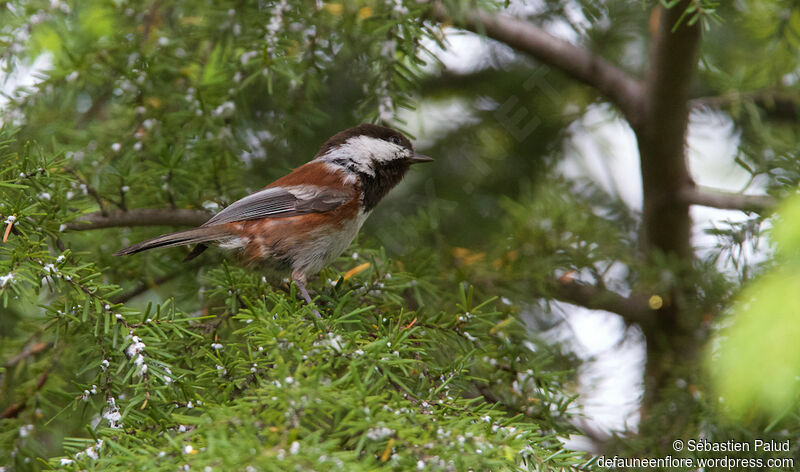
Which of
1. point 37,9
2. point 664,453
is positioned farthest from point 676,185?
point 37,9

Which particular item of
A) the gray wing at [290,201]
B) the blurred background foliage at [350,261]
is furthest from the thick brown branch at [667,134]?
the gray wing at [290,201]

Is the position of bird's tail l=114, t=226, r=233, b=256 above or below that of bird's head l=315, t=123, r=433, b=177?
below

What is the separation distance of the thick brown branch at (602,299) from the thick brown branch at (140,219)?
1.39 m

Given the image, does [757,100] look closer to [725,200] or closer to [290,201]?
[725,200]

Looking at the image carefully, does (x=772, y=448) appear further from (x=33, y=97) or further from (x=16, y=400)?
(x=33, y=97)

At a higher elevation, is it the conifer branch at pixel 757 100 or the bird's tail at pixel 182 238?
the conifer branch at pixel 757 100

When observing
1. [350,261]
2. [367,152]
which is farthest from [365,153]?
[350,261]

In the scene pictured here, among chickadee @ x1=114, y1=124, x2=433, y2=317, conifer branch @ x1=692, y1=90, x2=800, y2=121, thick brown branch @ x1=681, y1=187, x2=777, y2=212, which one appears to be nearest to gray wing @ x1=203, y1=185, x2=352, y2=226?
chickadee @ x1=114, y1=124, x2=433, y2=317

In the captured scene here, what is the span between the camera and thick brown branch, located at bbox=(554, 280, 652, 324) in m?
2.53

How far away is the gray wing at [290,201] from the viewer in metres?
2.32

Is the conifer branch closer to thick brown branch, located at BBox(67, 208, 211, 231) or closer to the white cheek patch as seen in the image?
the white cheek patch

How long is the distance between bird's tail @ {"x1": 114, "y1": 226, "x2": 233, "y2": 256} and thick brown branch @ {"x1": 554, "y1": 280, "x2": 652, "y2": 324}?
1295mm

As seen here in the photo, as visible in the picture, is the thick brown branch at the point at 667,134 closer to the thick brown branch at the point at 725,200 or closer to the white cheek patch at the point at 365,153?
the thick brown branch at the point at 725,200

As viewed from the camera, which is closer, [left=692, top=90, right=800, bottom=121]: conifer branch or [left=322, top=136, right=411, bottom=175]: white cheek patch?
[left=322, top=136, right=411, bottom=175]: white cheek patch
